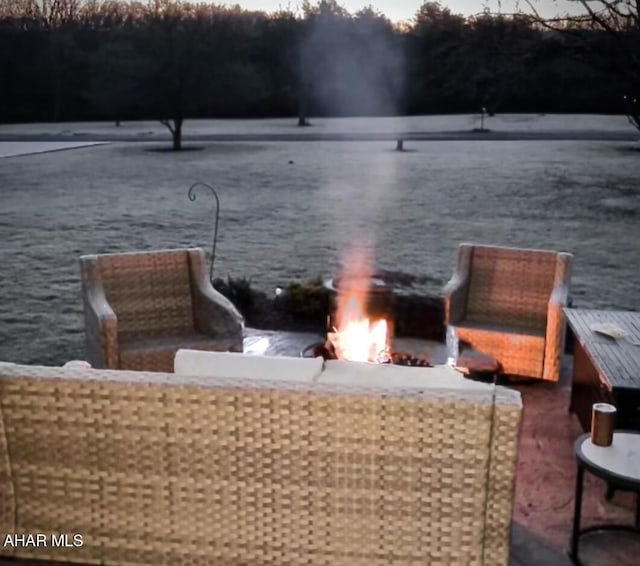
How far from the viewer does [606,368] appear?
2.99 meters

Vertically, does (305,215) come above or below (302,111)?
below

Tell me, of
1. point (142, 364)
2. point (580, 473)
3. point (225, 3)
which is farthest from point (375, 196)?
point (225, 3)

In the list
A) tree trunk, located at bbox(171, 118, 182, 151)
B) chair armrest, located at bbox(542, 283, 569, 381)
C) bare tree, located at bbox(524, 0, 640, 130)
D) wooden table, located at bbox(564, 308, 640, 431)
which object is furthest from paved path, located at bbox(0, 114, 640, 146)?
wooden table, located at bbox(564, 308, 640, 431)

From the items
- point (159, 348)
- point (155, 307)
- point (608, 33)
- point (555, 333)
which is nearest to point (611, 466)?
point (555, 333)

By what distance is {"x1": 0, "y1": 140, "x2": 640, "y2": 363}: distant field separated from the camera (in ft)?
22.5

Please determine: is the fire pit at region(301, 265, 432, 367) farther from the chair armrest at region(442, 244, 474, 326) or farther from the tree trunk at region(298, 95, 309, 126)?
the tree trunk at region(298, 95, 309, 126)

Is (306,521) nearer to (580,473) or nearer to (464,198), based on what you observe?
(580,473)

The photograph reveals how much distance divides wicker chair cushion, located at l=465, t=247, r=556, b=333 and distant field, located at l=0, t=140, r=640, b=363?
1996mm

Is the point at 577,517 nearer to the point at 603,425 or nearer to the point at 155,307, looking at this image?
the point at 603,425

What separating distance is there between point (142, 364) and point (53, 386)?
6.06 ft

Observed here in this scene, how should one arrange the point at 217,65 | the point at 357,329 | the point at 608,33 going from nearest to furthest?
the point at 357,329 < the point at 608,33 < the point at 217,65

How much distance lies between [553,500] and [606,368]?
1.83ft

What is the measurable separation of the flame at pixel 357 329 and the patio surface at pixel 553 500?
0.48 m

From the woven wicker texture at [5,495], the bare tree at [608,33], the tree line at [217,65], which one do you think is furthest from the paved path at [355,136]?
the woven wicker texture at [5,495]
